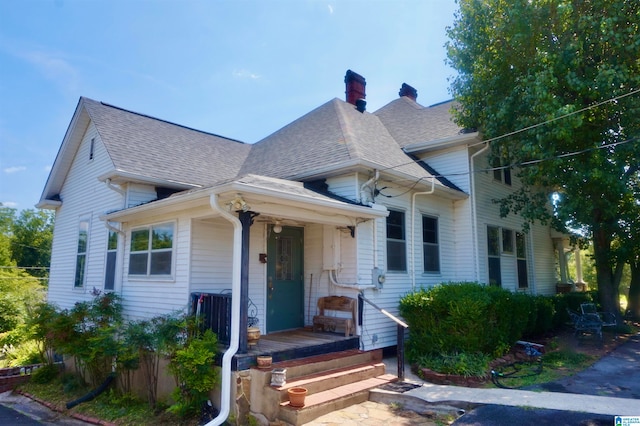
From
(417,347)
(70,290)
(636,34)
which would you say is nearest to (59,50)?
(70,290)

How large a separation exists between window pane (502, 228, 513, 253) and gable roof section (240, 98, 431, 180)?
395 cm

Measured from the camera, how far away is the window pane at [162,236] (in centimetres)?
789

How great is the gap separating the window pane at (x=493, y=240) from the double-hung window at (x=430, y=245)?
7.32ft

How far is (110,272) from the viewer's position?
9.56 meters

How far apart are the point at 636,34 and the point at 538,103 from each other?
7.67 ft

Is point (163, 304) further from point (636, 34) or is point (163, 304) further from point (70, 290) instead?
point (636, 34)

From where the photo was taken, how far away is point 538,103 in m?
8.48

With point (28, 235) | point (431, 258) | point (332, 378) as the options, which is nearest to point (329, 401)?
point (332, 378)

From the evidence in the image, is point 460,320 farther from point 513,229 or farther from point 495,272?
point 513,229

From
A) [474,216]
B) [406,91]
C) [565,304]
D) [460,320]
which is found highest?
[406,91]

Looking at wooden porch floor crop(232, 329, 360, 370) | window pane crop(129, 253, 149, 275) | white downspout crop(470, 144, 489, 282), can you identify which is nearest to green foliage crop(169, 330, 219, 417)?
wooden porch floor crop(232, 329, 360, 370)

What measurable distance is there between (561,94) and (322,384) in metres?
8.48

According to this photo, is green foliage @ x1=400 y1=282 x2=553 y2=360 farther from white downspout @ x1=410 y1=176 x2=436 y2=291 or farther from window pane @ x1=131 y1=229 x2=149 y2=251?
window pane @ x1=131 y1=229 x2=149 y2=251

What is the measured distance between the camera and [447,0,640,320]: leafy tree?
27.2ft
